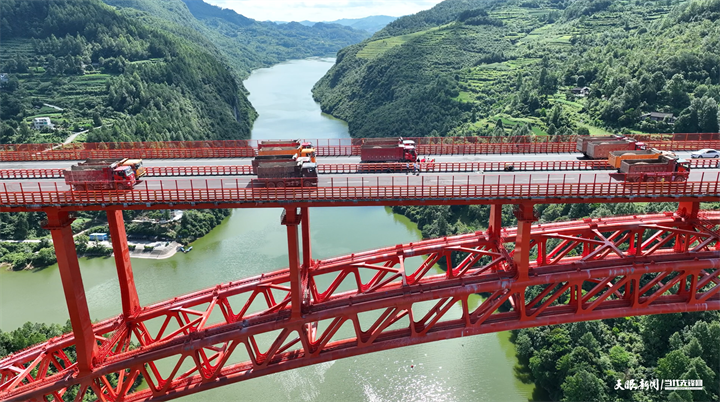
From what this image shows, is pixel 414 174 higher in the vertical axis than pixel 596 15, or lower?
lower

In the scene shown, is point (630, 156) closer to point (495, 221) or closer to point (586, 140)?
point (586, 140)

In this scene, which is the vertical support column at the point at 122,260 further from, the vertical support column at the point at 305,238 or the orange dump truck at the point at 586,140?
the orange dump truck at the point at 586,140

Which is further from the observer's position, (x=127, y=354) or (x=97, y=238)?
(x=97, y=238)

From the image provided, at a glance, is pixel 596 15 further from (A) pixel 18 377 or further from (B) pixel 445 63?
(A) pixel 18 377

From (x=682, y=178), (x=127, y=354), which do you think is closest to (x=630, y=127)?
(x=682, y=178)

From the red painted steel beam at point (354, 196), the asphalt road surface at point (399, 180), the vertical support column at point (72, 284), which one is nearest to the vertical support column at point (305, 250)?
the red painted steel beam at point (354, 196)

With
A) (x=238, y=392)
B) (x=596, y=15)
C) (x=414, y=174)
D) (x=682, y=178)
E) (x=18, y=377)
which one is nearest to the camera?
(x=18, y=377)

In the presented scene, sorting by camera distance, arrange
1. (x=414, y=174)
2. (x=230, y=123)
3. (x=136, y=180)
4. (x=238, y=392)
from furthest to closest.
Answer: (x=230, y=123) < (x=238, y=392) < (x=414, y=174) < (x=136, y=180)
